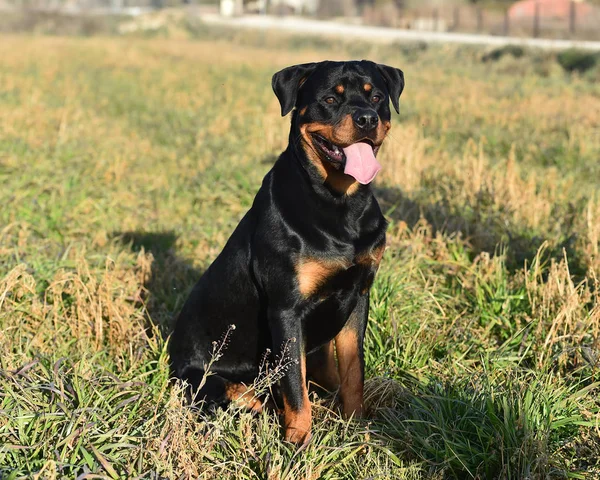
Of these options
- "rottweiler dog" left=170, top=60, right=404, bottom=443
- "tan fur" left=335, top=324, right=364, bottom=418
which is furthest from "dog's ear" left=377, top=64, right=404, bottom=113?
"tan fur" left=335, top=324, right=364, bottom=418

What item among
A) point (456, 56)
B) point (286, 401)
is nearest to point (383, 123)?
point (286, 401)

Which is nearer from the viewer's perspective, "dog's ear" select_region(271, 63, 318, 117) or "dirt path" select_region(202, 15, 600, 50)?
"dog's ear" select_region(271, 63, 318, 117)

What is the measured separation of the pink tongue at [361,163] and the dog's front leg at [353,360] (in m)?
0.58

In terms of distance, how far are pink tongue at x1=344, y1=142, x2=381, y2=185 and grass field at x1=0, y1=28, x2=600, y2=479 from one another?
1.03m

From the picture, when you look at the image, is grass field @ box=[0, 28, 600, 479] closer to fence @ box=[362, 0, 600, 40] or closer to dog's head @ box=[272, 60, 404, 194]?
dog's head @ box=[272, 60, 404, 194]

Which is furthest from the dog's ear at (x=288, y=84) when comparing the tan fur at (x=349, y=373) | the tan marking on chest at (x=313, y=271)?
the tan fur at (x=349, y=373)

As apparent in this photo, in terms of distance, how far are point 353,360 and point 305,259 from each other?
0.63m

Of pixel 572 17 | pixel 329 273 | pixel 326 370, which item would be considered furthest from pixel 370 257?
pixel 572 17

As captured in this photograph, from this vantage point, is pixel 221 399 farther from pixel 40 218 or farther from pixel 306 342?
pixel 40 218

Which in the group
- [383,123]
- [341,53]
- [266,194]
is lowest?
[341,53]

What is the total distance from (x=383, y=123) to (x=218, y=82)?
13954 millimetres

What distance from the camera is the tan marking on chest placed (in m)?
3.27

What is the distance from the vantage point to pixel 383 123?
3.52 meters

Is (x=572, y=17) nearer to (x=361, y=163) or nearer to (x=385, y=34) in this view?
(x=385, y=34)
